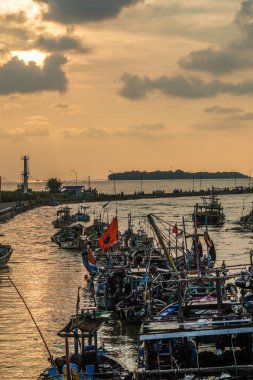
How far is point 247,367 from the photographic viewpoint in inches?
788

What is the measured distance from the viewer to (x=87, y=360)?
2427 cm

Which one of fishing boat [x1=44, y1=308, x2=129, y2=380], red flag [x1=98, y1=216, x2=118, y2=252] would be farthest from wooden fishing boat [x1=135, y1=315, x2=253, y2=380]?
red flag [x1=98, y1=216, x2=118, y2=252]

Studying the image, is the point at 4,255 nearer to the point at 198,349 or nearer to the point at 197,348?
the point at 198,349

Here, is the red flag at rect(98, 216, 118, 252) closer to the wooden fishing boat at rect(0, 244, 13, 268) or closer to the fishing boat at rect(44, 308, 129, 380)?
the fishing boat at rect(44, 308, 129, 380)

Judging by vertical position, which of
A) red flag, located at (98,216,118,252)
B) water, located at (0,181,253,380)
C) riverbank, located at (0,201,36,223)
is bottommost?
water, located at (0,181,253,380)

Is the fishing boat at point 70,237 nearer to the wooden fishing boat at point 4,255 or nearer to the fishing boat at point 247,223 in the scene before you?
the wooden fishing boat at point 4,255

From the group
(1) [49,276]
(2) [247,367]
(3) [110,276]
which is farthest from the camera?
(1) [49,276]

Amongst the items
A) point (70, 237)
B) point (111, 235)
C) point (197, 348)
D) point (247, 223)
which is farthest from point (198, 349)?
point (247, 223)

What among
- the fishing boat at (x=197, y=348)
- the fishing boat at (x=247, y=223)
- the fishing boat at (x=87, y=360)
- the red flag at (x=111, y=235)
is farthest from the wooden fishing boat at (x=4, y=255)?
the fishing boat at (x=247, y=223)

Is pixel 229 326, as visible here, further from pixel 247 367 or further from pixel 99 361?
pixel 99 361

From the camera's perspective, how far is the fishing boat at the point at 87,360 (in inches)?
897

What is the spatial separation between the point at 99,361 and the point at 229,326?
5.73 meters

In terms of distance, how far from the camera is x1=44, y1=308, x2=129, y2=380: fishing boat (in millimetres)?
22781

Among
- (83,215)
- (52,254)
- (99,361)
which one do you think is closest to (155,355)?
(99,361)
